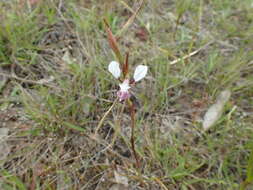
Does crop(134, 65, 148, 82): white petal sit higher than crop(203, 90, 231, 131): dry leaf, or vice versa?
crop(134, 65, 148, 82): white petal

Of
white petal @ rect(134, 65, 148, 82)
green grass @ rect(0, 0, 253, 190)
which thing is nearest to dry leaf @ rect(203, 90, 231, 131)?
green grass @ rect(0, 0, 253, 190)

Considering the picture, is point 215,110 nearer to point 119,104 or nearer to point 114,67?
point 119,104

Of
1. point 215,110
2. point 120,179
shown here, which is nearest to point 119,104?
point 120,179

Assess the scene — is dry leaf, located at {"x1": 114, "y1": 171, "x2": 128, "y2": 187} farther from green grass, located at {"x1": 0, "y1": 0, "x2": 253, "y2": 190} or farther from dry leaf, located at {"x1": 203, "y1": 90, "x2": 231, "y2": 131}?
dry leaf, located at {"x1": 203, "y1": 90, "x2": 231, "y2": 131}

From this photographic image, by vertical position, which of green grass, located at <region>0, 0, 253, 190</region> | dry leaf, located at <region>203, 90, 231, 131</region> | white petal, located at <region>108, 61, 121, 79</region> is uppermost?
white petal, located at <region>108, 61, 121, 79</region>

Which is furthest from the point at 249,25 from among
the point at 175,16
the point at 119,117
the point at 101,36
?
the point at 119,117

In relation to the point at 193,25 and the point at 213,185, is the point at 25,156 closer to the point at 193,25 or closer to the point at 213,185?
the point at 213,185

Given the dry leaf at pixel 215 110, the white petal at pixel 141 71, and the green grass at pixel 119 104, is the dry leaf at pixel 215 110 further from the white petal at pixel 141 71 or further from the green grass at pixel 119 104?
the white petal at pixel 141 71
